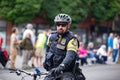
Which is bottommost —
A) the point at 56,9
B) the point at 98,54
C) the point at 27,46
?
the point at 98,54

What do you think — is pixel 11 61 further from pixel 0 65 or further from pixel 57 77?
pixel 57 77

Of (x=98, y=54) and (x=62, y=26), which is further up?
(x=62, y=26)

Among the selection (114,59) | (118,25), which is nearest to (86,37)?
(118,25)

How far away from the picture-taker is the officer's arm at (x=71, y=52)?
6609mm

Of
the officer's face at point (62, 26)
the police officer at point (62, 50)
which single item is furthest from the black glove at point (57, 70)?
the officer's face at point (62, 26)

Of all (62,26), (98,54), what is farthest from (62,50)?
(98,54)

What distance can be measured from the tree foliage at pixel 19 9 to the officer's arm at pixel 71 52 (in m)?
26.3

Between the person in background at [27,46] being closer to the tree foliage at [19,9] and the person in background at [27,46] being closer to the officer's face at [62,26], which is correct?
the officer's face at [62,26]

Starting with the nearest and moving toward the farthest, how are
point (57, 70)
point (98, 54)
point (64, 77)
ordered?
point (57, 70) < point (64, 77) < point (98, 54)

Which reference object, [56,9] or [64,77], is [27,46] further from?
[56,9]

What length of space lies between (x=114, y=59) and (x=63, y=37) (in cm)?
1908

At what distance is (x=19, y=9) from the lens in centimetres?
3338

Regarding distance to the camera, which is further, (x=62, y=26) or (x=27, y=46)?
(x=27, y=46)

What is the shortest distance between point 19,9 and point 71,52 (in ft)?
88.2
